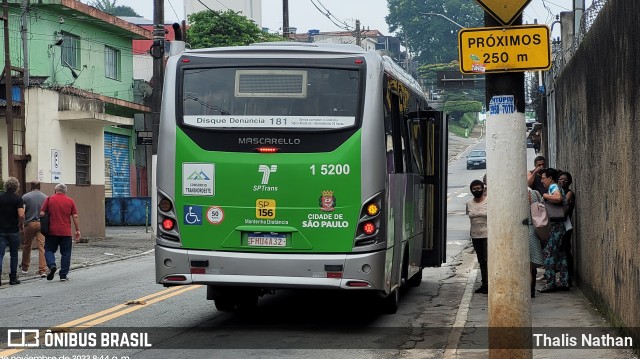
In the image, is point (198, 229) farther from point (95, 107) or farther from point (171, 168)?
point (95, 107)

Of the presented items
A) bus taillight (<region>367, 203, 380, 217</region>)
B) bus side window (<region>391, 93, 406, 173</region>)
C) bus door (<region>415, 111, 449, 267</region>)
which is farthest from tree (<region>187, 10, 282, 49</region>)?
bus taillight (<region>367, 203, 380, 217</region>)

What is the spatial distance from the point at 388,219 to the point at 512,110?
11.6 feet

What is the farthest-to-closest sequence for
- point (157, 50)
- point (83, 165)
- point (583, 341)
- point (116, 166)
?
point (116, 166) → point (83, 165) → point (157, 50) → point (583, 341)

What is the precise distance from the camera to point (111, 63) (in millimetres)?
38469

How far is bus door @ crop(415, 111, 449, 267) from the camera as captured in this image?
602 inches

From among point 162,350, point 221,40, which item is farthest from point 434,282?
point 221,40

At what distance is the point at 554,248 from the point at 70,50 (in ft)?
78.6

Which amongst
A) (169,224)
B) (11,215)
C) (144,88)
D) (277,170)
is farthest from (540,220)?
(144,88)

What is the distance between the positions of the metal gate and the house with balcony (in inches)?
3.4

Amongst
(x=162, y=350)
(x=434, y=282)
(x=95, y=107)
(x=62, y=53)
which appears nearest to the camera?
(x=162, y=350)

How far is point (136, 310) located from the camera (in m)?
13.3

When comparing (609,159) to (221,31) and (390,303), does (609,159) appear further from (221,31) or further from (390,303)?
(221,31)

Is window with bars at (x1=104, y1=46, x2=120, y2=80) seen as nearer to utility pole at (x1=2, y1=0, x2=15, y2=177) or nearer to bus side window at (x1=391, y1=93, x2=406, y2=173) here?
utility pole at (x1=2, y1=0, x2=15, y2=177)

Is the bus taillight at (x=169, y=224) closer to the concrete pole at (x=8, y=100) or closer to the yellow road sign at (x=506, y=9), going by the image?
the yellow road sign at (x=506, y=9)
